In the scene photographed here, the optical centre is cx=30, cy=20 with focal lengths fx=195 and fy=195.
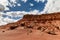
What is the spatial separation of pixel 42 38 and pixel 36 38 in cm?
56

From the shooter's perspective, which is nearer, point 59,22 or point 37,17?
point 59,22

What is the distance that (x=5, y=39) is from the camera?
18953mm

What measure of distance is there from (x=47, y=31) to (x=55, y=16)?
743cm

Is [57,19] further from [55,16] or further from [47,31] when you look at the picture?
[47,31]

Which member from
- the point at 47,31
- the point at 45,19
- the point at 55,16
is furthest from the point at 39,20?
the point at 47,31

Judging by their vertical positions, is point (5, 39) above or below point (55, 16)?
below

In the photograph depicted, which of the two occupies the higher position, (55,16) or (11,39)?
(55,16)

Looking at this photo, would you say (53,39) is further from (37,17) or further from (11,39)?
(37,17)

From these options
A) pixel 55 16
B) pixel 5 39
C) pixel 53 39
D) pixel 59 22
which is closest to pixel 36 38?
pixel 53 39

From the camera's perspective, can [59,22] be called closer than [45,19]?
Yes

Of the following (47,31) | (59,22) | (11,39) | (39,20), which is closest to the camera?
(11,39)

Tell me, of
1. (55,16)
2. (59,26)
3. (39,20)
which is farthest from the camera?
(39,20)

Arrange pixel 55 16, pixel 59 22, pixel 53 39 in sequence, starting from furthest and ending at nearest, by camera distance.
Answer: pixel 55 16, pixel 59 22, pixel 53 39

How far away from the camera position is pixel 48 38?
17688mm
